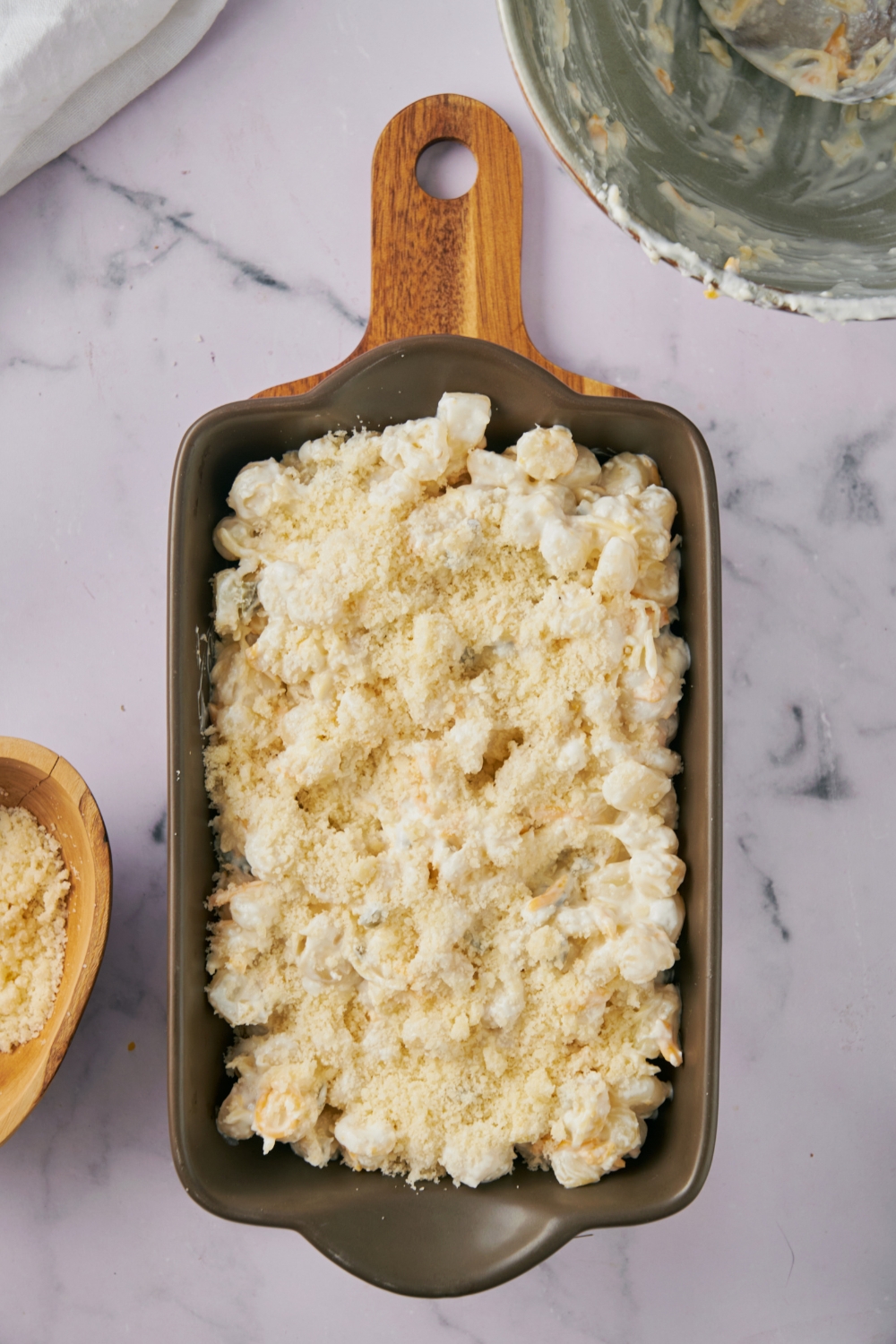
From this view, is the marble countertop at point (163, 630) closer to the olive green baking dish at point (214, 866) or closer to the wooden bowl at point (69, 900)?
the wooden bowl at point (69, 900)

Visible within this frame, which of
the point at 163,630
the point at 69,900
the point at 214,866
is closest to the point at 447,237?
the point at 163,630

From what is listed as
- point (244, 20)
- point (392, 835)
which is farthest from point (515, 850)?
→ point (244, 20)

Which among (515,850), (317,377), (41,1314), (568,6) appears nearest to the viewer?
(568,6)

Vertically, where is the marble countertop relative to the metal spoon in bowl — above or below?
below

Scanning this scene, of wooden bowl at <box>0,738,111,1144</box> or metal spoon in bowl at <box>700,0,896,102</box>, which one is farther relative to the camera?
wooden bowl at <box>0,738,111,1144</box>

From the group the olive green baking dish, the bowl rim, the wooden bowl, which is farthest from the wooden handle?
the wooden bowl

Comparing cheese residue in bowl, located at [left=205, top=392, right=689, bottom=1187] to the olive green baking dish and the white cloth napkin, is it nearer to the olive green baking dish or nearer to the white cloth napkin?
the olive green baking dish

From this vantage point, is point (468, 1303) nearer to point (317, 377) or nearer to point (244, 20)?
point (317, 377)
